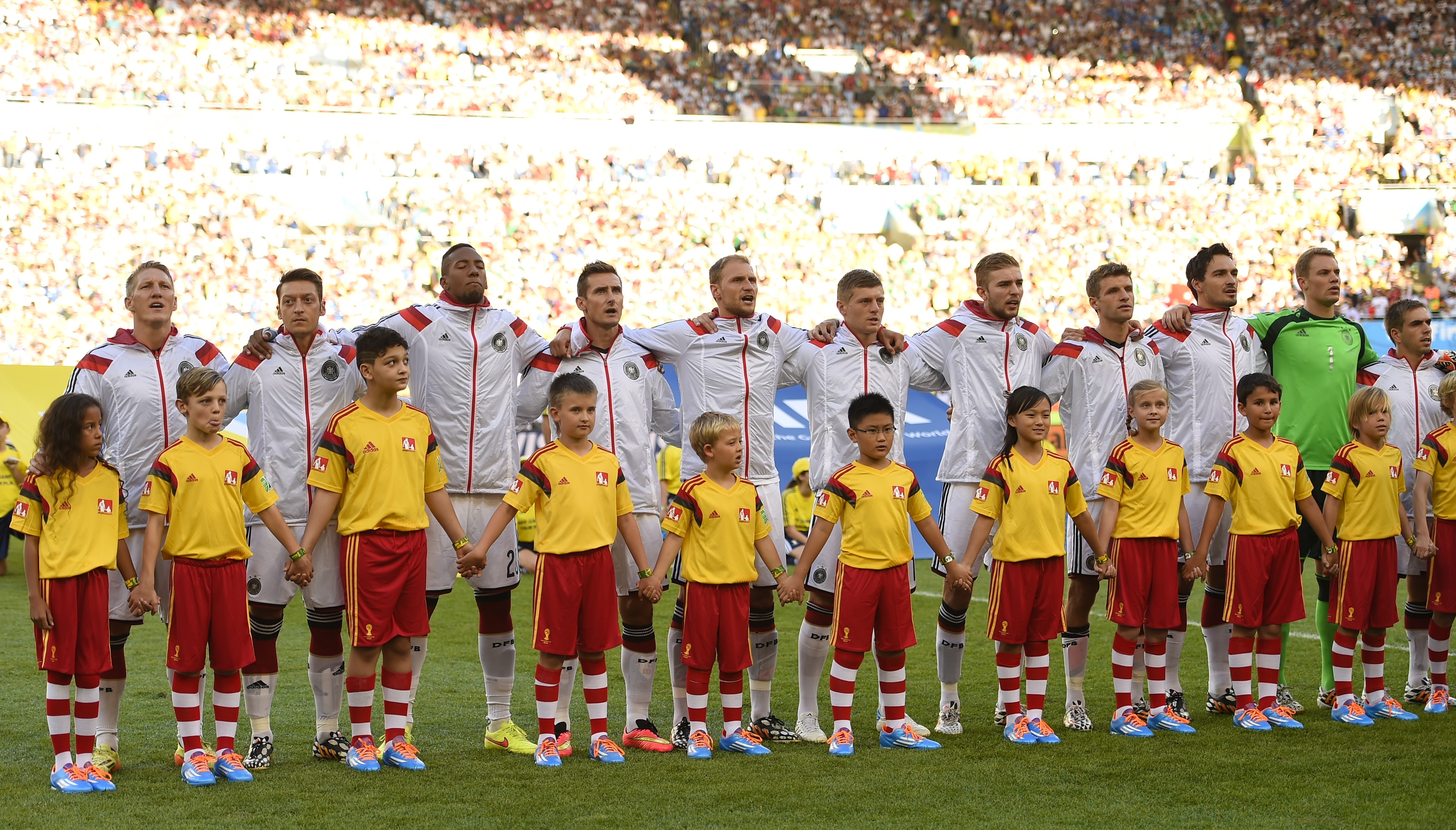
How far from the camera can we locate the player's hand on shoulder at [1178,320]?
6.72 m

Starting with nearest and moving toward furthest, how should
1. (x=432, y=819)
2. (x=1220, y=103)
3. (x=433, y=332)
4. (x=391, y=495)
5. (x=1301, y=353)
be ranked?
(x=432, y=819)
(x=391, y=495)
(x=433, y=332)
(x=1301, y=353)
(x=1220, y=103)

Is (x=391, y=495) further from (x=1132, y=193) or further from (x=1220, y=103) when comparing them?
(x=1220, y=103)

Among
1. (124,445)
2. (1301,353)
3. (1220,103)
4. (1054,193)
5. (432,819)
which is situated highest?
(1220,103)

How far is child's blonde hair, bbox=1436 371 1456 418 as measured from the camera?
6.88 m

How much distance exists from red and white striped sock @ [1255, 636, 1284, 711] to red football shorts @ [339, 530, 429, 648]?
384 cm

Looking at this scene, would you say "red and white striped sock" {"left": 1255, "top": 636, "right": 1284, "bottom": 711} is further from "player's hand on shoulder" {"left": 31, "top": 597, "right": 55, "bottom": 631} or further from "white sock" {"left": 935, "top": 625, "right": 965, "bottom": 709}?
"player's hand on shoulder" {"left": 31, "top": 597, "right": 55, "bottom": 631}

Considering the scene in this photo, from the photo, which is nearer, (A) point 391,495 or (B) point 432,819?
(B) point 432,819

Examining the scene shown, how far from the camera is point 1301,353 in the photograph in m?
7.05

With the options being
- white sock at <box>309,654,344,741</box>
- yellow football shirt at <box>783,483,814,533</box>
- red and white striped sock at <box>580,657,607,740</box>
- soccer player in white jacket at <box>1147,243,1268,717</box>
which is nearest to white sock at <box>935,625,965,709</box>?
soccer player in white jacket at <box>1147,243,1268,717</box>

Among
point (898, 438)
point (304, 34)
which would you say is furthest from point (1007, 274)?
point (304, 34)

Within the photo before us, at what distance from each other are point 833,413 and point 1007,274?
41.0 inches

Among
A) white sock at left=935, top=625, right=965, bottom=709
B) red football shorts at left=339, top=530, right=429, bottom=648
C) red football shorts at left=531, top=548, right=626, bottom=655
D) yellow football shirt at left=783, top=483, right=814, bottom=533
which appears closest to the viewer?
red football shorts at left=339, top=530, right=429, bottom=648

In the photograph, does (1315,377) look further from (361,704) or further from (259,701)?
(259,701)

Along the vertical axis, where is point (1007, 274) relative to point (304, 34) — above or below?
below
